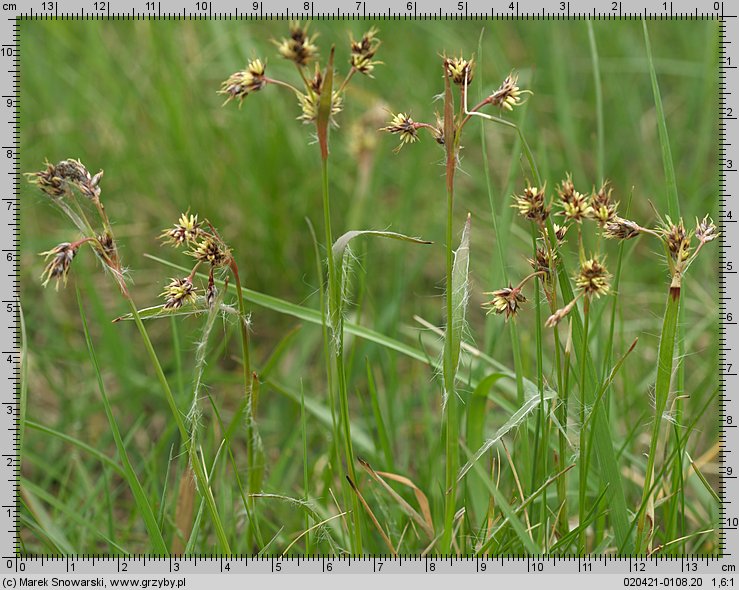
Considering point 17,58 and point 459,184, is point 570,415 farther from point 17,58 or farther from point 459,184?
point 459,184

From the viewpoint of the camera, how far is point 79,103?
3535 mm

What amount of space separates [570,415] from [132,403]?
1.56m

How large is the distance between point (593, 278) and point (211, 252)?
2.18 ft

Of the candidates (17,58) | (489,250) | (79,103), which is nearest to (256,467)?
(17,58)

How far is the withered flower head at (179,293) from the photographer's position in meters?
1.42

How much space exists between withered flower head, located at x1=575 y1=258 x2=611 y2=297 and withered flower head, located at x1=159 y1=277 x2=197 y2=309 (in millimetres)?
677

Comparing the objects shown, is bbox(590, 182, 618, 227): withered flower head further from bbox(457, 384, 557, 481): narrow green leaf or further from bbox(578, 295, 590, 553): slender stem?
bbox(457, 384, 557, 481): narrow green leaf

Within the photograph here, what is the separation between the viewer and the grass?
2.10 metres

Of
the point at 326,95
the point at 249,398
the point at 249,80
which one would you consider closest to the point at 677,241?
the point at 326,95

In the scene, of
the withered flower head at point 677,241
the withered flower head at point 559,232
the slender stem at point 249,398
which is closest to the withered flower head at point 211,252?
the slender stem at point 249,398

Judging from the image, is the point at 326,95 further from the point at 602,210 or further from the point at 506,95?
the point at 602,210

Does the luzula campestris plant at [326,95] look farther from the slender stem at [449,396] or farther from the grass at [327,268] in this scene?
the grass at [327,268]

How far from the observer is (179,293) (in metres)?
1.42

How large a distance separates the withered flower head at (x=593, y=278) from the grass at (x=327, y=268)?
439mm
